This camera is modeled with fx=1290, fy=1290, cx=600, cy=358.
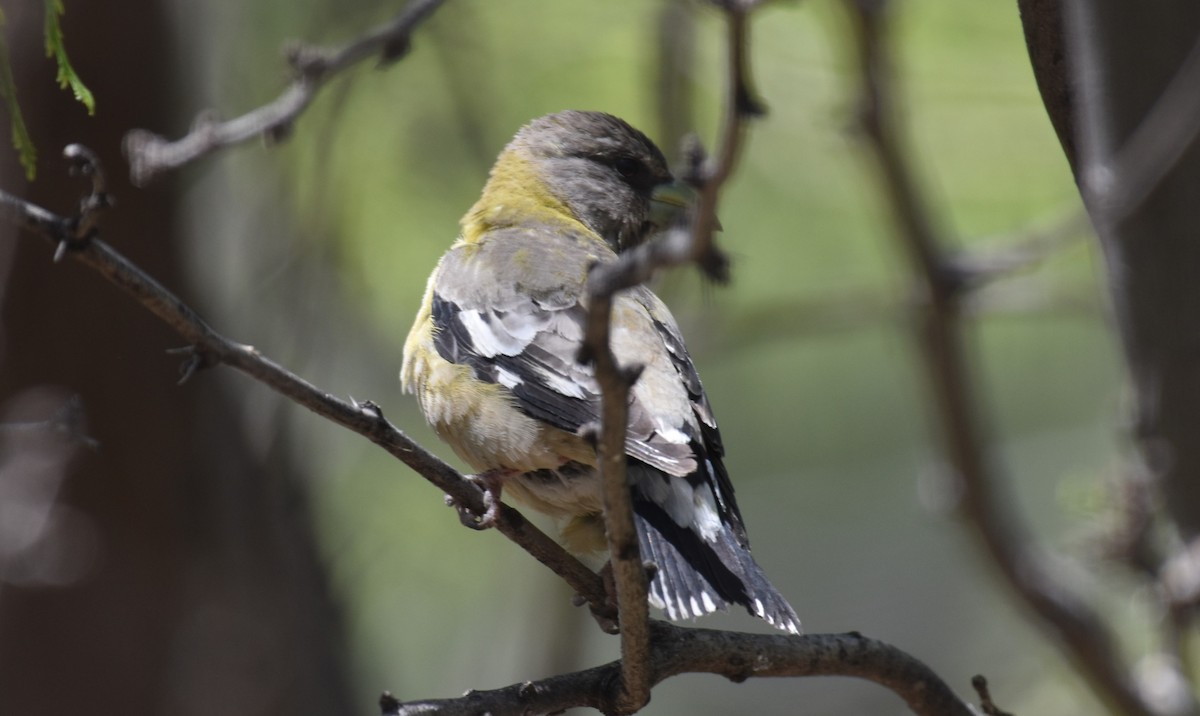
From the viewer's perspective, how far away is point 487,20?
26.2 ft

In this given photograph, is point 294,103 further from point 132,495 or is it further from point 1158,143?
point 132,495

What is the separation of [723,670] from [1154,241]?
7.51 feet

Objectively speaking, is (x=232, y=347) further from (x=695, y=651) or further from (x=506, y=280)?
(x=506, y=280)

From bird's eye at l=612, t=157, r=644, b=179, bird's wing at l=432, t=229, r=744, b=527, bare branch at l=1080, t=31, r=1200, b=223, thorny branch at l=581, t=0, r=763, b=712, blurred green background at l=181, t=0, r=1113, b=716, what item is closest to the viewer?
thorny branch at l=581, t=0, r=763, b=712

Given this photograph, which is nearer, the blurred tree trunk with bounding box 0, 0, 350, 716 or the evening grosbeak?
the evening grosbeak

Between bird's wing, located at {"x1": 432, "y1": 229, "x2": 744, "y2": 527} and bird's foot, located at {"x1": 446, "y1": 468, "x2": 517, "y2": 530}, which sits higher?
bird's wing, located at {"x1": 432, "y1": 229, "x2": 744, "y2": 527}

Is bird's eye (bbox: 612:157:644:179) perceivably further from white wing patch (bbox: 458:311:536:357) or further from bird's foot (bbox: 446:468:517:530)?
bird's foot (bbox: 446:468:517:530)

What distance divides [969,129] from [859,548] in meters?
4.39

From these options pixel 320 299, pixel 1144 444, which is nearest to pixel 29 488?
pixel 320 299

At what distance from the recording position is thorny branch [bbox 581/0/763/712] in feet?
5.51

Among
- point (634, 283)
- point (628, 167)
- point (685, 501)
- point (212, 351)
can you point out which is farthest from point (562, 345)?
point (634, 283)

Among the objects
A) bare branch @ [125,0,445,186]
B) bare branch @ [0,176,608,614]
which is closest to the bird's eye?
bare branch @ [125,0,445,186]

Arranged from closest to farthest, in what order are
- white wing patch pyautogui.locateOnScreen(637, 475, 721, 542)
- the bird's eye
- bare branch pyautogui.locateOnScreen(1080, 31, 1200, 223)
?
white wing patch pyautogui.locateOnScreen(637, 475, 721, 542) → bare branch pyautogui.locateOnScreen(1080, 31, 1200, 223) → the bird's eye

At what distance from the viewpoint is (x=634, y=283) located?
1757 millimetres
